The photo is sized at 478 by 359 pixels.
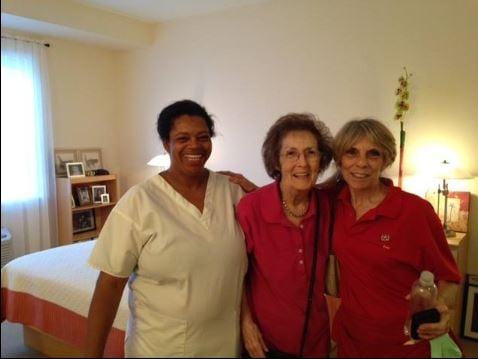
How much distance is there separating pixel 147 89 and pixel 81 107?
68cm

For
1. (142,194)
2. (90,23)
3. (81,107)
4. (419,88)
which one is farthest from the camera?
(81,107)

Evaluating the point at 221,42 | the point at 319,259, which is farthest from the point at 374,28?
the point at 319,259

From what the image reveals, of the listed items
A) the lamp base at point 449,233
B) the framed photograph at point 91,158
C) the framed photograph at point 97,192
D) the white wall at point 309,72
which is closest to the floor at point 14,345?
the lamp base at point 449,233

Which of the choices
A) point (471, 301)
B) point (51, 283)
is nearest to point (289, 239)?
point (51, 283)

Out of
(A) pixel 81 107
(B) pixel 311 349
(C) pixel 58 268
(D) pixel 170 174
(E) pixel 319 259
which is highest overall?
(A) pixel 81 107

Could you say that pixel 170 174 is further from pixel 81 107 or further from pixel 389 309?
pixel 81 107

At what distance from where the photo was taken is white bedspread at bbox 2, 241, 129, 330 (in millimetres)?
1762

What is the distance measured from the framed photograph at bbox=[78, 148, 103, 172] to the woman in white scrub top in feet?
10.1

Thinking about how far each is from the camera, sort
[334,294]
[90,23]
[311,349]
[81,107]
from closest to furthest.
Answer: [311,349]
[334,294]
[90,23]
[81,107]

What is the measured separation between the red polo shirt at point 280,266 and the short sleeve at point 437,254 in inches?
10.2

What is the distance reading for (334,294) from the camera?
1.07m

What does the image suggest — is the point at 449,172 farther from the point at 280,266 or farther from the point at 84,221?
the point at 84,221

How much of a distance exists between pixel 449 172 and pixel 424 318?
1.92 metres

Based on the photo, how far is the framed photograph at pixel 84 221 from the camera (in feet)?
11.8
